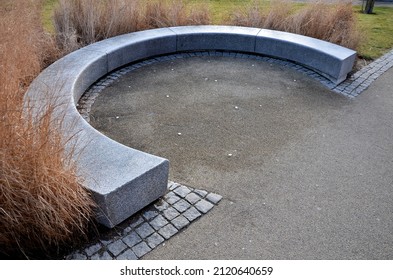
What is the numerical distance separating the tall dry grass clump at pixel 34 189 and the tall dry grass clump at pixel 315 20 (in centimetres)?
548

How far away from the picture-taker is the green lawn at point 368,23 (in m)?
7.54

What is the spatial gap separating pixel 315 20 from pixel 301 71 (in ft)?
4.36

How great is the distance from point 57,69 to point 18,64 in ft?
2.18

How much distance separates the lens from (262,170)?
12.8 ft

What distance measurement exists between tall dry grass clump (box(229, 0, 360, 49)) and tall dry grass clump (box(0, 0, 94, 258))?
5.48m

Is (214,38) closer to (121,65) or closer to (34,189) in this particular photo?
(121,65)

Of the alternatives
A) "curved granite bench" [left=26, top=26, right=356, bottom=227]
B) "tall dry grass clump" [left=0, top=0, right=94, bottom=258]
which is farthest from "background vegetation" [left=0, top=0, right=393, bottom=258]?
"curved granite bench" [left=26, top=26, right=356, bottom=227]

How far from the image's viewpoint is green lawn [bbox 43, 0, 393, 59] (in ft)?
24.7

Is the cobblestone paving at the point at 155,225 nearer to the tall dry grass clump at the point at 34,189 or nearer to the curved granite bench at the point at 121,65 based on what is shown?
the curved granite bench at the point at 121,65

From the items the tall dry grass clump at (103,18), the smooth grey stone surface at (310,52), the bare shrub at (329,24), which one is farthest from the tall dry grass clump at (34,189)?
the bare shrub at (329,24)

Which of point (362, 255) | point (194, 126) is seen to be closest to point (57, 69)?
point (194, 126)

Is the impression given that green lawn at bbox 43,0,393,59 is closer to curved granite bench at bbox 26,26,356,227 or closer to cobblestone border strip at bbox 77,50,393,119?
cobblestone border strip at bbox 77,50,393,119

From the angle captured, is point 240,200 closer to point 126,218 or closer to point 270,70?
point 126,218

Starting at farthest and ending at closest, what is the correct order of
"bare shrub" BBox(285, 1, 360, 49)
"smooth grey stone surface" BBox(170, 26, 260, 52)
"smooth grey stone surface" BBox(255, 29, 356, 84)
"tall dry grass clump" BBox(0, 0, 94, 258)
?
"bare shrub" BBox(285, 1, 360, 49) < "smooth grey stone surface" BBox(170, 26, 260, 52) < "smooth grey stone surface" BBox(255, 29, 356, 84) < "tall dry grass clump" BBox(0, 0, 94, 258)
